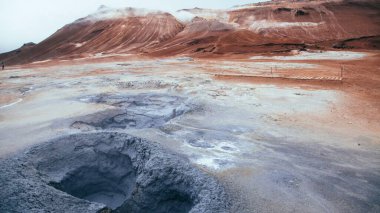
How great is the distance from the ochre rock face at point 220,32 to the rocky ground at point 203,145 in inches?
556

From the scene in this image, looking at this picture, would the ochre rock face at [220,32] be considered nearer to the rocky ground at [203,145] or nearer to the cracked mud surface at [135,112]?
the rocky ground at [203,145]

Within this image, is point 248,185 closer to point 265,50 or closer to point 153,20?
point 265,50

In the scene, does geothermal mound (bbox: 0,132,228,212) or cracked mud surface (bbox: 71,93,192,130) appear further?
cracked mud surface (bbox: 71,93,192,130)

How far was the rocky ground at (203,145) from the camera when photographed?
447 centimetres

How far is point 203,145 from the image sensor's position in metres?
6.16

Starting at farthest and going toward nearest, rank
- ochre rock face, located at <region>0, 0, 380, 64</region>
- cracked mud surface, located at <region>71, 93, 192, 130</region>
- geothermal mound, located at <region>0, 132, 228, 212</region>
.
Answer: ochre rock face, located at <region>0, 0, 380, 64</region>
cracked mud surface, located at <region>71, 93, 192, 130</region>
geothermal mound, located at <region>0, 132, 228, 212</region>

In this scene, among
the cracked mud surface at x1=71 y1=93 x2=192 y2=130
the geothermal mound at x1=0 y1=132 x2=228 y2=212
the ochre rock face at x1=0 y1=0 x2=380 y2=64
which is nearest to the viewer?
the geothermal mound at x1=0 y1=132 x2=228 y2=212

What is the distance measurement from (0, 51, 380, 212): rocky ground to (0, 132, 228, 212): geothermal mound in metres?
0.02

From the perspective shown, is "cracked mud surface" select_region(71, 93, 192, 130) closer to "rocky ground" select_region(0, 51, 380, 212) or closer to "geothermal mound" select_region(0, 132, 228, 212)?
"rocky ground" select_region(0, 51, 380, 212)

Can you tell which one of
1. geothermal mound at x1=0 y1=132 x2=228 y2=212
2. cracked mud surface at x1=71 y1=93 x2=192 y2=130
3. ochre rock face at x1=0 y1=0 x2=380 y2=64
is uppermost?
ochre rock face at x1=0 y1=0 x2=380 y2=64

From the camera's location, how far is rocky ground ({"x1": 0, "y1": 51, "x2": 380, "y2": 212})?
4469 millimetres

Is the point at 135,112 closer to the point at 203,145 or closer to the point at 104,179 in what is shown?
the point at 104,179

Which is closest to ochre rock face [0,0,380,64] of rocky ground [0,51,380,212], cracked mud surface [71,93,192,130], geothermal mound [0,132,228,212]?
rocky ground [0,51,380,212]

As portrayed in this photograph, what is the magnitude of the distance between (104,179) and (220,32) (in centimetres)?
2414
